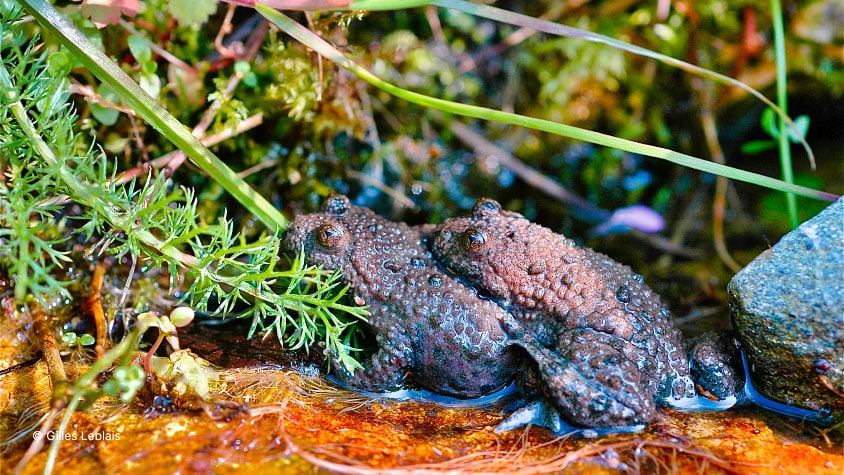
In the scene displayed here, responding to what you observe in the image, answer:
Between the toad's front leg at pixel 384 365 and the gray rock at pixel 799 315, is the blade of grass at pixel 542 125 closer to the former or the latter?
the gray rock at pixel 799 315

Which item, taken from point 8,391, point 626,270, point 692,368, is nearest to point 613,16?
point 626,270

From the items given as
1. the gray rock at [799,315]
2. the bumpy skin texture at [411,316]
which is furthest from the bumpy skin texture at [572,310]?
the gray rock at [799,315]

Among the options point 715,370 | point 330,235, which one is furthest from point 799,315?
point 330,235

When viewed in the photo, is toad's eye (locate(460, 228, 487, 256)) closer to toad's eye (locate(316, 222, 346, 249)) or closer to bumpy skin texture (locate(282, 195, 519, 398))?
bumpy skin texture (locate(282, 195, 519, 398))

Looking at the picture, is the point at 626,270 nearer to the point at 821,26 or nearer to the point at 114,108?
the point at 114,108

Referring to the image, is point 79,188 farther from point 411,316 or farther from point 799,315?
point 799,315

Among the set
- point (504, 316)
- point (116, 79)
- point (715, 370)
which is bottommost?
point (715, 370)
